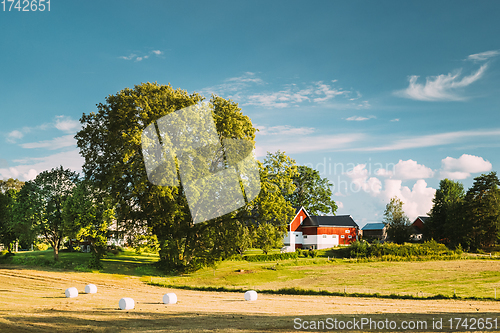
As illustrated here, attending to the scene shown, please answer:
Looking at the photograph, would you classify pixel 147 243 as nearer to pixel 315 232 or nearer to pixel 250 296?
pixel 250 296

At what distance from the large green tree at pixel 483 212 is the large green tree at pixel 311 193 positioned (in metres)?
26.6

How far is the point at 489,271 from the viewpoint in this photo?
111ft

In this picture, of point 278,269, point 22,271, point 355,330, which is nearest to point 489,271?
point 278,269

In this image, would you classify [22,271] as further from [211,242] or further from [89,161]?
[211,242]

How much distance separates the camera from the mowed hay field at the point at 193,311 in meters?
13.8

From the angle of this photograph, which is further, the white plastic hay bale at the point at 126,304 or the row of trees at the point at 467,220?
the row of trees at the point at 467,220

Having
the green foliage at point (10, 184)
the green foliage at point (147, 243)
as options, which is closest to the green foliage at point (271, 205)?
the green foliage at point (147, 243)

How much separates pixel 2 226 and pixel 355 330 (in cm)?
5217

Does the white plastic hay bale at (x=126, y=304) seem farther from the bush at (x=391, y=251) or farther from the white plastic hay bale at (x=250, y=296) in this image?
the bush at (x=391, y=251)

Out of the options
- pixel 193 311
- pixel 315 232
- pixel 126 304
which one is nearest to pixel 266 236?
pixel 193 311

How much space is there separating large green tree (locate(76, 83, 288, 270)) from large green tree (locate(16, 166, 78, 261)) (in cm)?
724

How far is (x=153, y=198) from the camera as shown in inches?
1335

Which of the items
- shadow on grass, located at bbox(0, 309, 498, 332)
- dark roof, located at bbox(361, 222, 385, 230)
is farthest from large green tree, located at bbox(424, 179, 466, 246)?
shadow on grass, located at bbox(0, 309, 498, 332)

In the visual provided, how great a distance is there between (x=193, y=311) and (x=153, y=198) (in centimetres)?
1823
